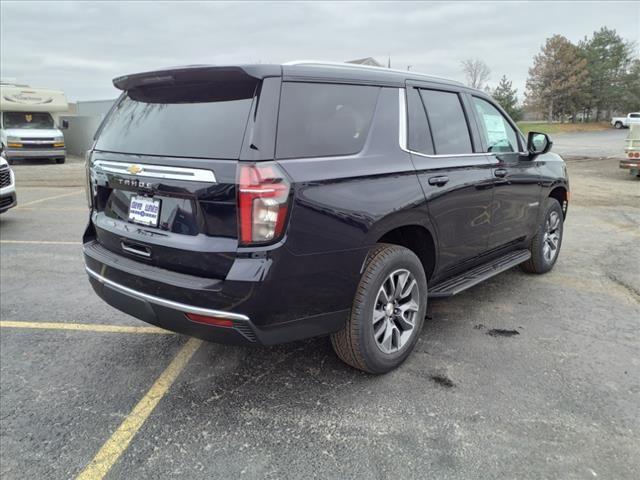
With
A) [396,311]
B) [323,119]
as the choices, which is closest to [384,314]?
[396,311]

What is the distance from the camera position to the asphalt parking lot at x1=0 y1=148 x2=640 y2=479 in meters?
2.46

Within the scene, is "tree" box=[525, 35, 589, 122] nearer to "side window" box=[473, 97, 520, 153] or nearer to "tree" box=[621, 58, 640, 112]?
"tree" box=[621, 58, 640, 112]

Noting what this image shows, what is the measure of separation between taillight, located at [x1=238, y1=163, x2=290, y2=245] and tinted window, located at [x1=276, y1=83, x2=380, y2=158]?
15 cm

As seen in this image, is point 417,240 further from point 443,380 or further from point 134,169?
point 134,169

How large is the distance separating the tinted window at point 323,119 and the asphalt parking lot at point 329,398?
1.47 meters

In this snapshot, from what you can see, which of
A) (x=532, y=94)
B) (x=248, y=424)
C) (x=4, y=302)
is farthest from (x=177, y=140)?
(x=532, y=94)

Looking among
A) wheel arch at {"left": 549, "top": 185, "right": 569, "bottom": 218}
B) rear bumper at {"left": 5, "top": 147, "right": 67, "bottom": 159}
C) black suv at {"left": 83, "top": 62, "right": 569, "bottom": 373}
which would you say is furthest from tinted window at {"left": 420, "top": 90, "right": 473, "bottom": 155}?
rear bumper at {"left": 5, "top": 147, "right": 67, "bottom": 159}

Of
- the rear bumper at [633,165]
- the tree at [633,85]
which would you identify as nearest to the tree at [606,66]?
the tree at [633,85]

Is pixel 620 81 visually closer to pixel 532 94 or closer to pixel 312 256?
pixel 532 94

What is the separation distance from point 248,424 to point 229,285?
32.5 inches

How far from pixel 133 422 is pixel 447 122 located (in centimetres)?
292

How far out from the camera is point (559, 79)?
51844 millimetres

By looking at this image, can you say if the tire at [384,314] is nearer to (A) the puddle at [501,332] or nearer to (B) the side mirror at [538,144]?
(A) the puddle at [501,332]

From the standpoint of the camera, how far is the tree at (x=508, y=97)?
39572 mm
